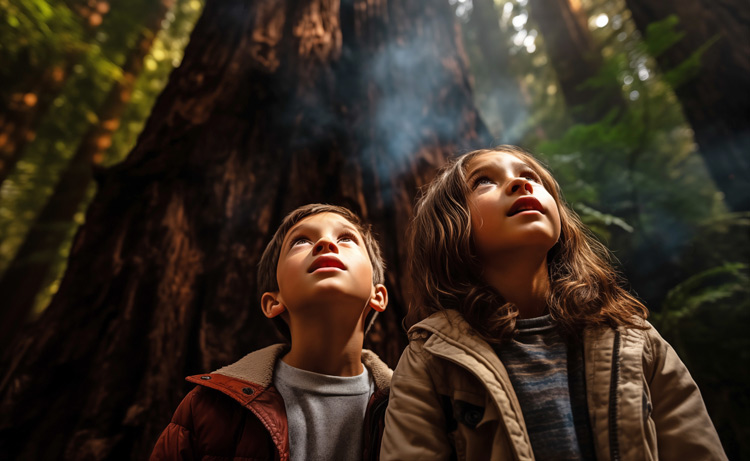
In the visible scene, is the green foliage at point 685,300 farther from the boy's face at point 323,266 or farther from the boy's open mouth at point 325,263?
the boy's open mouth at point 325,263

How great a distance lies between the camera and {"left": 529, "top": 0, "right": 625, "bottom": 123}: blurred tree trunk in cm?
634

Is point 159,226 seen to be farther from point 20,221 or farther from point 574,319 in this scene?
point 20,221

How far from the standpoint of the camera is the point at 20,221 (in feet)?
27.7

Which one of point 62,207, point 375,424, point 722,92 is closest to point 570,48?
point 722,92

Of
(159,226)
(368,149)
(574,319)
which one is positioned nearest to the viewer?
(574,319)

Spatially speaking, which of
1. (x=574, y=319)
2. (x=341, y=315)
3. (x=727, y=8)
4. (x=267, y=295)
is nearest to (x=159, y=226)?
(x=267, y=295)

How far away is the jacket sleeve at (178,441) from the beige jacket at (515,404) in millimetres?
750

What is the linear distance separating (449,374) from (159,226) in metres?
1.96

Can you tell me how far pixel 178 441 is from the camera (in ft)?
4.64

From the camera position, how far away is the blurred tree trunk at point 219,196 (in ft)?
6.50

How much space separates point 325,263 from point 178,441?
0.84m

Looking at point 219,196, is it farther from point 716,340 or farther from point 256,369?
point 716,340

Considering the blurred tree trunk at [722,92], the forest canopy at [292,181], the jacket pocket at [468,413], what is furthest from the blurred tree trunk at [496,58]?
the jacket pocket at [468,413]

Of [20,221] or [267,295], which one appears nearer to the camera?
[267,295]
